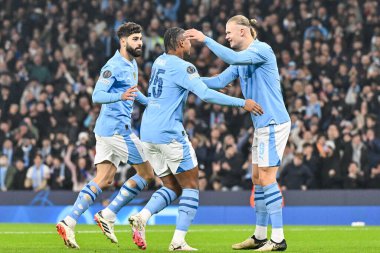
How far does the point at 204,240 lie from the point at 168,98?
351cm

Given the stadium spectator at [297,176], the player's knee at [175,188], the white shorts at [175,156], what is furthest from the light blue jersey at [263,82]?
the stadium spectator at [297,176]

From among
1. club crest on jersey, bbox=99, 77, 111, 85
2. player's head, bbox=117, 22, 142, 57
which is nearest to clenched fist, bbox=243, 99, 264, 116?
club crest on jersey, bbox=99, 77, 111, 85

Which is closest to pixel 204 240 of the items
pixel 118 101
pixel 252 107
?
pixel 118 101

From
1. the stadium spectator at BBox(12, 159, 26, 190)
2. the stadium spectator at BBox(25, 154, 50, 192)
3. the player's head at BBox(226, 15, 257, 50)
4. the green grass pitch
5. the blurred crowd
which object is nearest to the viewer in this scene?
the player's head at BBox(226, 15, 257, 50)

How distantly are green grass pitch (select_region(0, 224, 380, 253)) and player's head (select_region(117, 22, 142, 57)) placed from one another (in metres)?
2.62

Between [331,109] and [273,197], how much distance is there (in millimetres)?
12009

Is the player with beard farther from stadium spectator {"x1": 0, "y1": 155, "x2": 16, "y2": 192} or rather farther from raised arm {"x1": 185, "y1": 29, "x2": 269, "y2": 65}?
stadium spectator {"x1": 0, "y1": 155, "x2": 16, "y2": 192}

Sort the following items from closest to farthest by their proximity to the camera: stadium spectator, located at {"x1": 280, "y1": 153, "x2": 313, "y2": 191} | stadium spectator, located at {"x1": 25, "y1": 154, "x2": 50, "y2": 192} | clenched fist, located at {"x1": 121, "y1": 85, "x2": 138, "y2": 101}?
clenched fist, located at {"x1": 121, "y1": 85, "x2": 138, "y2": 101} < stadium spectator, located at {"x1": 280, "y1": 153, "x2": 313, "y2": 191} < stadium spectator, located at {"x1": 25, "y1": 154, "x2": 50, "y2": 192}

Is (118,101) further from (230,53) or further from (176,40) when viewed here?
(230,53)

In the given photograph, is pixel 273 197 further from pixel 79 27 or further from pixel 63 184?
pixel 79 27

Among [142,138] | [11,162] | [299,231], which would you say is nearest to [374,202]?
[299,231]

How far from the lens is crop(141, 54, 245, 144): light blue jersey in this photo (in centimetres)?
1202

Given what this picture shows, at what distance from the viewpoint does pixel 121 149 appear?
13.4m

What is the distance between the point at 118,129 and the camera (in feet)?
43.9
